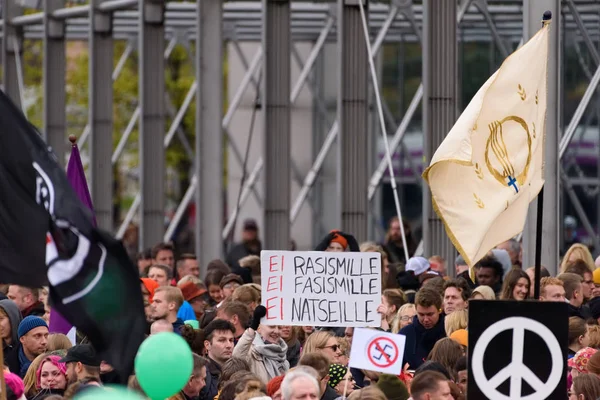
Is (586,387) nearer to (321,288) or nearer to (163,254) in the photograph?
(321,288)

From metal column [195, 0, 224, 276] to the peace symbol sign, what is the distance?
1843cm

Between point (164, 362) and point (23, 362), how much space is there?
5.96 metres

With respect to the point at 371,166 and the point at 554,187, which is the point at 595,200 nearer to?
the point at 371,166

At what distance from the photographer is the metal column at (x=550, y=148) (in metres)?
18.0

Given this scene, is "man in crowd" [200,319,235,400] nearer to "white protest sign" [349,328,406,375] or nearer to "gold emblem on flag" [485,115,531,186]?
"white protest sign" [349,328,406,375]

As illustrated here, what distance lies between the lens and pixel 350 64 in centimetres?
2344

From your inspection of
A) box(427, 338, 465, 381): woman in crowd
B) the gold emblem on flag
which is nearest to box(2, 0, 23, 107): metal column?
box(427, 338, 465, 381): woman in crowd

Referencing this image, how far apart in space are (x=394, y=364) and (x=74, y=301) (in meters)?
2.86

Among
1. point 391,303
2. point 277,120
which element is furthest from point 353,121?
point 391,303

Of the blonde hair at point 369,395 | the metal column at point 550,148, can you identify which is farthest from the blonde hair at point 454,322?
the metal column at point 550,148

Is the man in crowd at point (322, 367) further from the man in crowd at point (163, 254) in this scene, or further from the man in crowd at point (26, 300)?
the man in crowd at point (163, 254)

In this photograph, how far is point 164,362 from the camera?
6.89 meters

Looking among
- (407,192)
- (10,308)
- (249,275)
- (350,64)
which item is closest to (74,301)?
(10,308)

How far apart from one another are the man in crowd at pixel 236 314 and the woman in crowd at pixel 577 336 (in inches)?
107
